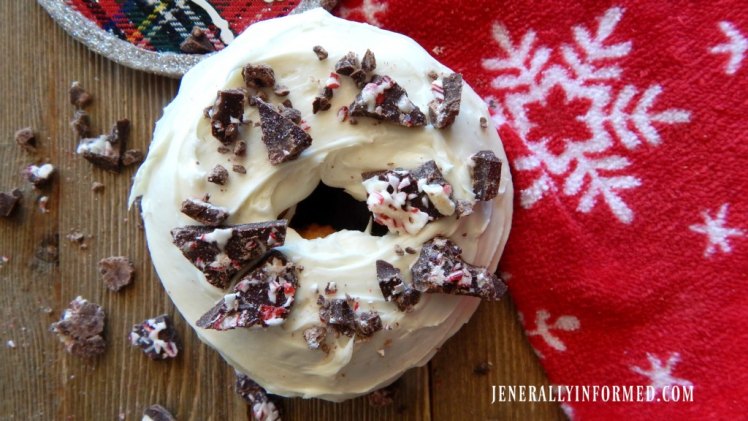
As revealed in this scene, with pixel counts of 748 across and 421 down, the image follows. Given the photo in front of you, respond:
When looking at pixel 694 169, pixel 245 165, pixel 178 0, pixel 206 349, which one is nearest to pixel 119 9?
pixel 178 0

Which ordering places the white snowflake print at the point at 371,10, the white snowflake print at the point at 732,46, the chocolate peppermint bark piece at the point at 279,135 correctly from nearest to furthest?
the chocolate peppermint bark piece at the point at 279,135 < the white snowflake print at the point at 732,46 < the white snowflake print at the point at 371,10

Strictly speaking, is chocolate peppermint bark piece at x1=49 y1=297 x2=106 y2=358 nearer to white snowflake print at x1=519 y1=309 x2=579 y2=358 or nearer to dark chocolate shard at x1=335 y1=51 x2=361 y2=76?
dark chocolate shard at x1=335 y1=51 x2=361 y2=76

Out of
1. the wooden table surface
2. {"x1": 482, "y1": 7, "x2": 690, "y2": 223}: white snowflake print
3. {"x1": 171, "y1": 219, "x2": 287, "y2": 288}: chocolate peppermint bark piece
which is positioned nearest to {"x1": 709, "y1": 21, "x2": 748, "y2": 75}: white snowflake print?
{"x1": 482, "y1": 7, "x2": 690, "y2": 223}: white snowflake print

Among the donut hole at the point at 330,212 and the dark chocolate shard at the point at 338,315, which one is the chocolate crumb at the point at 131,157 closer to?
the donut hole at the point at 330,212

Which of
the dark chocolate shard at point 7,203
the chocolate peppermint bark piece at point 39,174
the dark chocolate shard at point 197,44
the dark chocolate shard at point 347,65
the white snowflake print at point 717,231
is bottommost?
the white snowflake print at point 717,231

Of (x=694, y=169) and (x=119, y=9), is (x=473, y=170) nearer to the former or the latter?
(x=694, y=169)

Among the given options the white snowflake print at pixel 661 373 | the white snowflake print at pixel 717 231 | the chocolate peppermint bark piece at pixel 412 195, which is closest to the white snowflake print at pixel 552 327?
the white snowflake print at pixel 661 373
